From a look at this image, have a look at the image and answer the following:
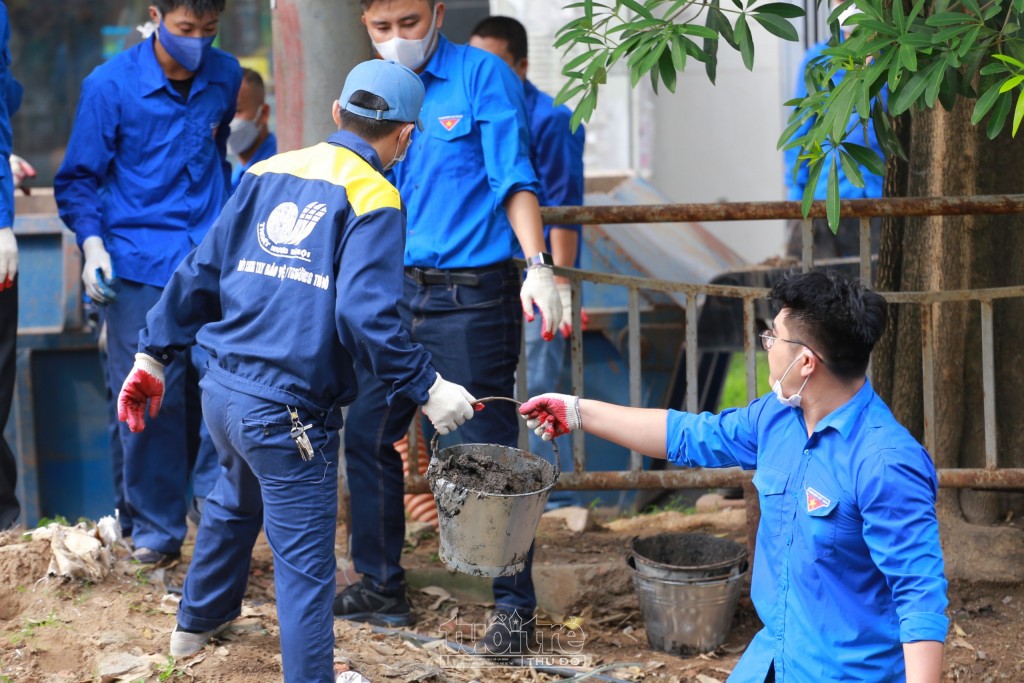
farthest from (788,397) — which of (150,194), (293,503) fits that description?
(150,194)

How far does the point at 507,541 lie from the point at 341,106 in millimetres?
1329

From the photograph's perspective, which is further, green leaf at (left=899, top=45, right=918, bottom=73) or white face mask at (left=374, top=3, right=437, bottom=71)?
white face mask at (left=374, top=3, right=437, bottom=71)

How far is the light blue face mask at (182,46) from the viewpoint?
471 cm

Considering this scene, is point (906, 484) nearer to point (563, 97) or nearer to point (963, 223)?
point (563, 97)

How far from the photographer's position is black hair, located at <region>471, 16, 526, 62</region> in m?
6.20

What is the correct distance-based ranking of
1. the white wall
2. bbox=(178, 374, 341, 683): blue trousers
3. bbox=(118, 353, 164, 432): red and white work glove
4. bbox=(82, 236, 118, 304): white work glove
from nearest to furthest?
bbox=(178, 374, 341, 683): blue trousers
bbox=(118, 353, 164, 432): red and white work glove
bbox=(82, 236, 118, 304): white work glove
the white wall

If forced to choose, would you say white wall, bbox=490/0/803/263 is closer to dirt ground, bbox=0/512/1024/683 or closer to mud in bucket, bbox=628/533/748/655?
dirt ground, bbox=0/512/1024/683

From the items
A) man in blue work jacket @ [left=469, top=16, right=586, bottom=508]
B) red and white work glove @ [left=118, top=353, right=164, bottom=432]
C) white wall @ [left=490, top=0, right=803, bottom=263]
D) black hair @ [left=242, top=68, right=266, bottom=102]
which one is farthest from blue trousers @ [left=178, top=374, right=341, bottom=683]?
white wall @ [left=490, top=0, right=803, bottom=263]

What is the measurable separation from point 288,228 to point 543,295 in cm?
93

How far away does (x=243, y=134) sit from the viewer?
6.34m

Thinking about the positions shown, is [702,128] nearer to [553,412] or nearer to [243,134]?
[243,134]

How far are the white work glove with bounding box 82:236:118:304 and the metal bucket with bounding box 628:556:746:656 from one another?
2269 mm

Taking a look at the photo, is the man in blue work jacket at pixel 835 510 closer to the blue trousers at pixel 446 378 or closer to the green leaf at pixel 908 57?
the green leaf at pixel 908 57

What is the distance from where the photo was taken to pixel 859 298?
2684mm
